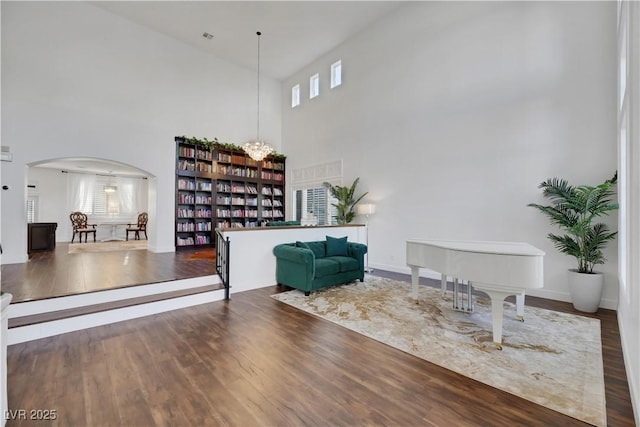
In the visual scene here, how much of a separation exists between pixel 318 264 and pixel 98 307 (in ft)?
9.78

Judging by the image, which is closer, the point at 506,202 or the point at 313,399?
the point at 313,399

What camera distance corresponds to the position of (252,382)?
2.15 meters

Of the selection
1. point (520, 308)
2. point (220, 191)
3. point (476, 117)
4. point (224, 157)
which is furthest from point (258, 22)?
point (520, 308)

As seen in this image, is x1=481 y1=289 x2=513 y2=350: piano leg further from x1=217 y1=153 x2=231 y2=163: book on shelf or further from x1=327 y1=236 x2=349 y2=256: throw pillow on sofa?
x1=217 y1=153 x2=231 y2=163: book on shelf

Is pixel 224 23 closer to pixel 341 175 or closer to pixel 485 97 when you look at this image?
pixel 341 175

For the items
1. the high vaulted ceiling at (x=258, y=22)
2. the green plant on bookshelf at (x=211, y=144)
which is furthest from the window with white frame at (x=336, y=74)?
the green plant on bookshelf at (x=211, y=144)

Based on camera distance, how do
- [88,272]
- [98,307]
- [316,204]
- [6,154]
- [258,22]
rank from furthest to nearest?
1. [316,204]
2. [258,22]
3. [6,154]
4. [88,272]
5. [98,307]

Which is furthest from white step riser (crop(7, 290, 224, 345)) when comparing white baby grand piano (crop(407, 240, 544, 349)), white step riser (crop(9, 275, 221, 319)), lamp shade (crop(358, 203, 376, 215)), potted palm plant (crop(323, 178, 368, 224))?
potted palm plant (crop(323, 178, 368, 224))

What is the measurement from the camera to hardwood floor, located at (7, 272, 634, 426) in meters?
1.79

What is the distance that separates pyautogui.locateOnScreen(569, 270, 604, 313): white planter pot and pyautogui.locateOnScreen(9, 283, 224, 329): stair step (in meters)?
5.19

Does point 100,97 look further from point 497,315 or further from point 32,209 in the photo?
point 497,315

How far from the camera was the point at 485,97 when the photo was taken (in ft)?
16.7

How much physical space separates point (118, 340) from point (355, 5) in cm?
777

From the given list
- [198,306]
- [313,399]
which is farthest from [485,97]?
[198,306]
